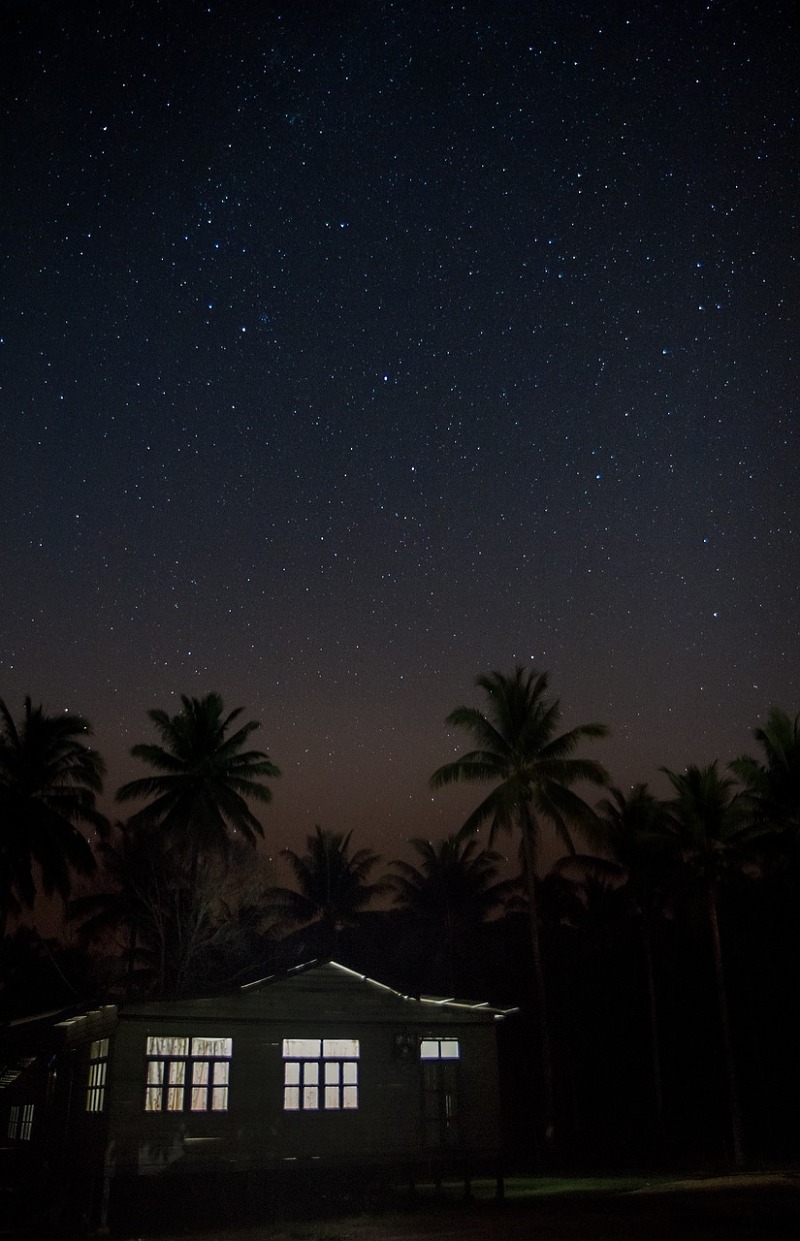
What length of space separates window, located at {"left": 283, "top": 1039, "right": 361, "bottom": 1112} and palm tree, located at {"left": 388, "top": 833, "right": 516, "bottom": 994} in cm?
3256

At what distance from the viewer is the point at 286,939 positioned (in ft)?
196

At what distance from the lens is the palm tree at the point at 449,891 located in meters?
56.7

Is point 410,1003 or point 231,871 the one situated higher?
point 231,871

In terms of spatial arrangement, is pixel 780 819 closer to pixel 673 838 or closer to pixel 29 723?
pixel 673 838

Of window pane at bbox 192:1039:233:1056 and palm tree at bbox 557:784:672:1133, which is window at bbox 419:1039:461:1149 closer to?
window pane at bbox 192:1039:233:1056

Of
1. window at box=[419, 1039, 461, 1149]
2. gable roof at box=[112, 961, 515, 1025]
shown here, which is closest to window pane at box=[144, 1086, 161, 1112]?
gable roof at box=[112, 961, 515, 1025]

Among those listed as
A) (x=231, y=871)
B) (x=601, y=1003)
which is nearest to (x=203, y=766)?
(x=231, y=871)

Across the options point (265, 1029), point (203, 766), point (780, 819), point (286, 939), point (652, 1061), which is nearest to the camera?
point (265, 1029)

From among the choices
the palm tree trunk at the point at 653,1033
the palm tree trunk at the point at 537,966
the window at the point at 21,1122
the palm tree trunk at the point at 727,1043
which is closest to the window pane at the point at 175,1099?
the window at the point at 21,1122

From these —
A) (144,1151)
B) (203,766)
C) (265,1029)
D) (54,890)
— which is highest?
(203,766)

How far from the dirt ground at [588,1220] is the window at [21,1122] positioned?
9492mm

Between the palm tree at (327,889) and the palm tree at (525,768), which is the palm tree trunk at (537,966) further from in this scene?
the palm tree at (327,889)

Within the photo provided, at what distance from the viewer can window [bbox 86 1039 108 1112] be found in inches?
886

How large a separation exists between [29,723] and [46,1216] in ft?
61.6
